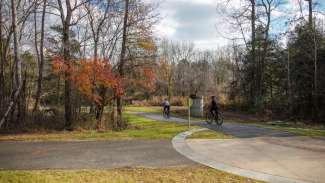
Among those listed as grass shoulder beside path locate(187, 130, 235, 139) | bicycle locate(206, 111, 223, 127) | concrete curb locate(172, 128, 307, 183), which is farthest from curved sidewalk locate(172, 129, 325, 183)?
bicycle locate(206, 111, 223, 127)

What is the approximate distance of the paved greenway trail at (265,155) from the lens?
36.8ft

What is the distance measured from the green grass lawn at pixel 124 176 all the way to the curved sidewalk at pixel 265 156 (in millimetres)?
800

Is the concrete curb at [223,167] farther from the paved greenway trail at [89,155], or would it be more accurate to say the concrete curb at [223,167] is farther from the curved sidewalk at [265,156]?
the paved greenway trail at [89,155]

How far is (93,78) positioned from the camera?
74.1 ft

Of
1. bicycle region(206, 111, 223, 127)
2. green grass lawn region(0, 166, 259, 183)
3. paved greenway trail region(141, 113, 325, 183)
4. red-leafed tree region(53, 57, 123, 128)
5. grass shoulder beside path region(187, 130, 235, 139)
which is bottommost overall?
green grass lawn region(0, 166, 259, 183)

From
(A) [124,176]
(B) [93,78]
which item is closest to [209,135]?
(B) [93,78]

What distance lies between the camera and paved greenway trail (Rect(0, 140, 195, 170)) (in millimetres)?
12309

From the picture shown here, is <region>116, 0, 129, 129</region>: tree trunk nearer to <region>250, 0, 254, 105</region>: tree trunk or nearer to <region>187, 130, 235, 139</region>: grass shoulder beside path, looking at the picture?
<region>187, 130, 235, 139</region>: grass shoulder beside path

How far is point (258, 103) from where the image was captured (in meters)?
39.8

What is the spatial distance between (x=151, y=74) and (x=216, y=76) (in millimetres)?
64730

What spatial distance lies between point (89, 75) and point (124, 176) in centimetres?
1226

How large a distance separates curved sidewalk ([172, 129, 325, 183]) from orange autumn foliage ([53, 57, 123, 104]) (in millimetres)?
5694

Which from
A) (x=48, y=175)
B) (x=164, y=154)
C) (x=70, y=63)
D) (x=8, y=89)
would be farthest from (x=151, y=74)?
(x=48, y=175)

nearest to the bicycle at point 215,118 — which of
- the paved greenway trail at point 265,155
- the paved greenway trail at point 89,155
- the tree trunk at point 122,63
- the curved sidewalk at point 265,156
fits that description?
the tree trunk at point 122,63
